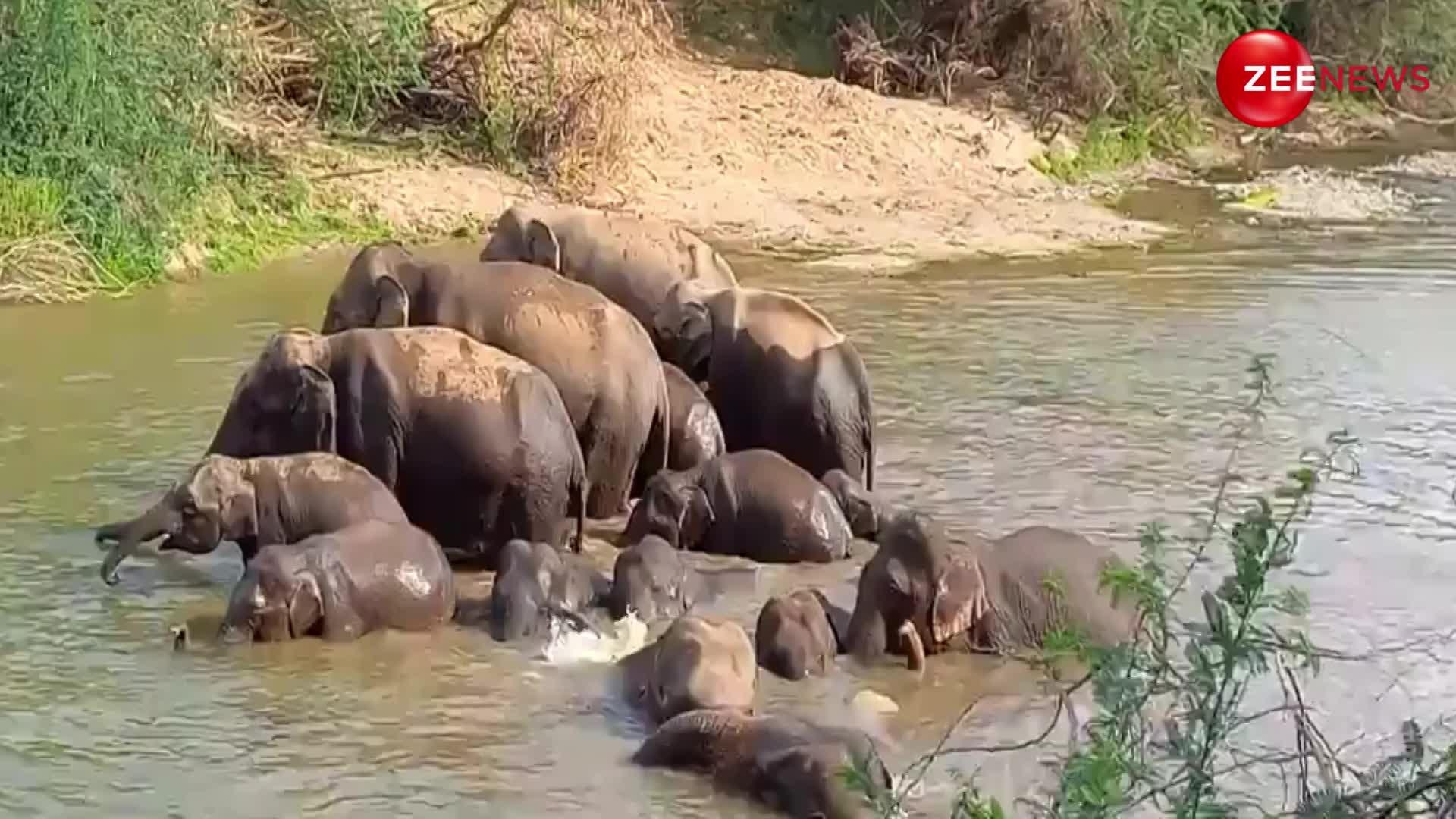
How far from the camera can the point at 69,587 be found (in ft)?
25.1

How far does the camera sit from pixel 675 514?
8.30 m

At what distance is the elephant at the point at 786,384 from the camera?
30.0 feet

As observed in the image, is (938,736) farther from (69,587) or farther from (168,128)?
(168,128)

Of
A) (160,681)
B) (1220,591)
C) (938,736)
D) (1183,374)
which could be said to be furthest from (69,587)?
(1183,374)

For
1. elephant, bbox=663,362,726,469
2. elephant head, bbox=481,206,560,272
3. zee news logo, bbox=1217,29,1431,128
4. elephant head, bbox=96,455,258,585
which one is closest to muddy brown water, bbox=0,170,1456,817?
elephant head, bbox=96,455,258,585

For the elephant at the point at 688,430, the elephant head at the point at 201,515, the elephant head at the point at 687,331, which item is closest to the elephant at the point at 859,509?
the elephant at the point at 688,430

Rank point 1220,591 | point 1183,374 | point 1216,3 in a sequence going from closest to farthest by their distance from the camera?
point 1220,591
point 1183,374
point 1216,3

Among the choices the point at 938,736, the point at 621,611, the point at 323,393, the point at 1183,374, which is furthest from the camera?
the point at 1183,374

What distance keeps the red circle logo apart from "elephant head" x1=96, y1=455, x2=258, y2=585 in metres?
16.8

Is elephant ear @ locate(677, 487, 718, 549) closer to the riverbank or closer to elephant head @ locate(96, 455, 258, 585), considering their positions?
elephant head @ locate(96, 455, 258, 585)

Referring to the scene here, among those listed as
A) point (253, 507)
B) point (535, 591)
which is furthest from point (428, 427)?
point (535, 591)

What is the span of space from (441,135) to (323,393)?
340 inches

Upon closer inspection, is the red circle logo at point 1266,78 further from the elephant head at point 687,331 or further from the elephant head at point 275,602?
the elephant head at point 275,602

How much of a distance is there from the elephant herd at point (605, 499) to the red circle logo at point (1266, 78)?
14.2m
